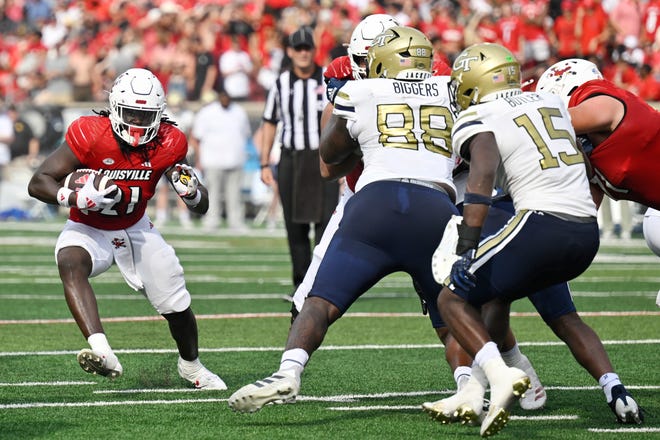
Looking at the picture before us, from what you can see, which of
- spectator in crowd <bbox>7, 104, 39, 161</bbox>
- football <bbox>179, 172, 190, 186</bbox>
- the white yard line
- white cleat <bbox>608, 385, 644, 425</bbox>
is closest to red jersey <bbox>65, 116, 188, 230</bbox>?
football <bbox>179, 172, 190, 186</bbox>

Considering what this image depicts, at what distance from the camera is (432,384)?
6316mm

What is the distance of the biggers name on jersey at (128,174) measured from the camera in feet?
20.3

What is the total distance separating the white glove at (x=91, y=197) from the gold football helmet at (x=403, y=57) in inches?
53.7

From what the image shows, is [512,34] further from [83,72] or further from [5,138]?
[5,138]

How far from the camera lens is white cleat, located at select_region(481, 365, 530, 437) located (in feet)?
15.1

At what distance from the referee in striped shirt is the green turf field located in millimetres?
551

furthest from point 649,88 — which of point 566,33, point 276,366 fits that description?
point 276,366

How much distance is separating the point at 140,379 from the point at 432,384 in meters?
1.47

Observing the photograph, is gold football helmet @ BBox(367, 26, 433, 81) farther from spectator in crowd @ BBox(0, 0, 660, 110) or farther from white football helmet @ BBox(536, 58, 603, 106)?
spectator in crowd @ BBox(0, 0, 660, 110)

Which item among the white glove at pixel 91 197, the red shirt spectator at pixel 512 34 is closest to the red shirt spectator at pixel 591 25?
the red shirt spectator at pixel 512 34

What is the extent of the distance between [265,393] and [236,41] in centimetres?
1533

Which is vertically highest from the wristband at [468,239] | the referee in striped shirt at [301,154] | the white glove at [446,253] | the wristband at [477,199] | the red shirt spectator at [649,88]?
the wristband at [477,199]

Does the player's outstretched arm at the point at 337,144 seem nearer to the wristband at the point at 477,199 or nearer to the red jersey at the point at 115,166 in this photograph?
the wristband at the point at 477,199

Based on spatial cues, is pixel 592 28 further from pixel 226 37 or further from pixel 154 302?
pixel 154 302
